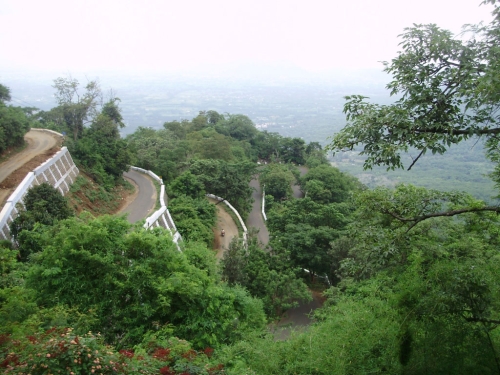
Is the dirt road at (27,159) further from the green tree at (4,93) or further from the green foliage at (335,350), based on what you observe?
the green foliage at (335,350)

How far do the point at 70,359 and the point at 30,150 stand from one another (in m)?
18.5

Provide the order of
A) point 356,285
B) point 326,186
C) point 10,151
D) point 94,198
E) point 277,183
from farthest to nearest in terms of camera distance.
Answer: point 277,183
point 326,186
point 94,198
point 10,151
point 356,285

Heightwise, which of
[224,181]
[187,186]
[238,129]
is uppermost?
[187,186]

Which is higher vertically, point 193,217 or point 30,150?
point 30,150

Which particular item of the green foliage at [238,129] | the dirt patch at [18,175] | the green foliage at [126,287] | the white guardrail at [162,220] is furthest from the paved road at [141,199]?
the green foliage at [238,129]

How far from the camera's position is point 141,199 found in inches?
840

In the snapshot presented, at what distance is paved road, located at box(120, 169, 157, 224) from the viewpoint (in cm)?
1877

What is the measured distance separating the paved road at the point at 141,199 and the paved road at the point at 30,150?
538 cm

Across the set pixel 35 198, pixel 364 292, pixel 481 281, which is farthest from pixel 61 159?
pixel 481 281

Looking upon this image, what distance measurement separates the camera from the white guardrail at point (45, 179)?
12813mm

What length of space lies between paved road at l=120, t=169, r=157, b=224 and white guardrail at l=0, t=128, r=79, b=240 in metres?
3.39

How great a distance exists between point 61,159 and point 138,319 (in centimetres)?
1462

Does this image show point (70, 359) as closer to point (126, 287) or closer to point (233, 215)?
point (126, 287)

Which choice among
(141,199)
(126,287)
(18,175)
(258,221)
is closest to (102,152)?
(141,199)
